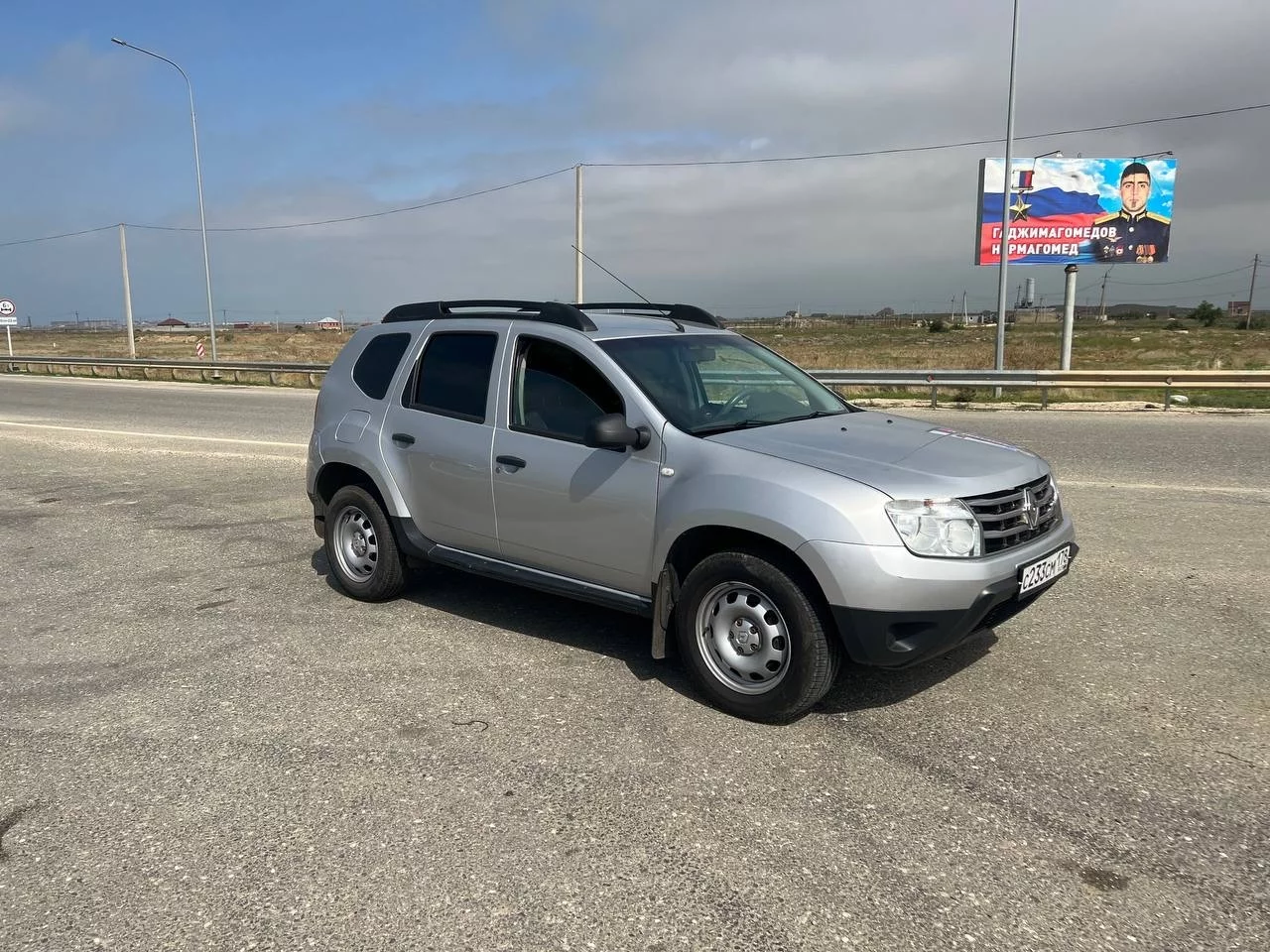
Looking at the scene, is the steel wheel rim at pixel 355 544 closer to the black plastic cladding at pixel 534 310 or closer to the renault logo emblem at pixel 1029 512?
the black plastic cladding at pixel 534 310

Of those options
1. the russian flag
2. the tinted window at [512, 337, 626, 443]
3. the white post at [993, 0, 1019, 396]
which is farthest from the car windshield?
the russian flag

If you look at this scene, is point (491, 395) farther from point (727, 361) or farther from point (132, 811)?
point (132, 811)

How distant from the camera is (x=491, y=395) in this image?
5164 mm

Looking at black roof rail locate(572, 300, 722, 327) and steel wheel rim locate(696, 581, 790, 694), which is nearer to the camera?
steel wheel rim locate(696, 581, 790, 694)

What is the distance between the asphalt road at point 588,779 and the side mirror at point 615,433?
1.18 metres

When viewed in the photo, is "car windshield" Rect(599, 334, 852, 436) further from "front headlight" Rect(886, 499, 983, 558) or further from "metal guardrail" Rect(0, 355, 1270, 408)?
"metal guardrail" Rect(0, 355, 1270, 408)

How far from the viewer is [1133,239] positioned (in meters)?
29.3

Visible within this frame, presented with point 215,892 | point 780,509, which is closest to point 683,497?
point 780,509

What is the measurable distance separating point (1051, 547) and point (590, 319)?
103 inches

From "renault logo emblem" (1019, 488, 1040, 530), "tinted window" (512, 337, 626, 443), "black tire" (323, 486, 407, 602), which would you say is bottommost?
"black tire" (323, 486, 407, 602)

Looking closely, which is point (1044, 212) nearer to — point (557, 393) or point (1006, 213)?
point (1006, 213)

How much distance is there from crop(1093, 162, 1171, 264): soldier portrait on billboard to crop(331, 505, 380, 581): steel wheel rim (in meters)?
28.8

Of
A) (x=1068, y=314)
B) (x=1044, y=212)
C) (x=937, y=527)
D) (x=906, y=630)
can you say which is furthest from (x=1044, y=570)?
(x=1044, y=212)

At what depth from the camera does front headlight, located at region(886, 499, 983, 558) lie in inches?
147
